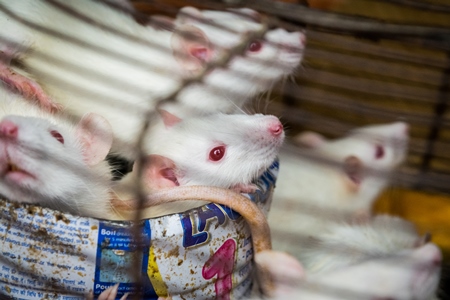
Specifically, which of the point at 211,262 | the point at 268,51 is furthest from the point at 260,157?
the point at 268,51

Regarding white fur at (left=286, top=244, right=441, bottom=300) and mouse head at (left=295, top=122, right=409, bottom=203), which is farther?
mouse head at (left=295, top=122, right=409, bottom=203)

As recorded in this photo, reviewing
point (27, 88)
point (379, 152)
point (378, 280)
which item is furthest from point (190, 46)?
point (378, 280)

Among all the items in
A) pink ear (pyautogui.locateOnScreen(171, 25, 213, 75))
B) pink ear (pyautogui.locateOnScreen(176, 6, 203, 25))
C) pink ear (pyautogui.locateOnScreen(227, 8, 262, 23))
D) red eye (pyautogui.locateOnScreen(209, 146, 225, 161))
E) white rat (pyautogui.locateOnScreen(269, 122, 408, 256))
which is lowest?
white rat (pyautogui.locateOnScreen(269, 122, 408, 256))

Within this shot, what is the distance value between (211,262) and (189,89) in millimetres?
368

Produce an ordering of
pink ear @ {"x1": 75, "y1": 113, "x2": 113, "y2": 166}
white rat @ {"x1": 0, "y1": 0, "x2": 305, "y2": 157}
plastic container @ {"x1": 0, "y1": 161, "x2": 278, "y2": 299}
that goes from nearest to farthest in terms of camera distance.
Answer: plastic container @ {"x1": 0, "y1": 161, "x2": 278, "y2": 299}
pink ear @ {"x1": 75, "y1": 113, "x2": 113, "y2": 166}
white rat @ {"x1": 0, "y1": 0, "x2": 305, "y2": 157}

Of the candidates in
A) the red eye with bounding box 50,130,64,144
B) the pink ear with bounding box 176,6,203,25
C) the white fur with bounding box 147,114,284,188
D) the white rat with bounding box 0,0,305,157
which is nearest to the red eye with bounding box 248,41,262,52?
the white rat with bounding box 0,0,305,157

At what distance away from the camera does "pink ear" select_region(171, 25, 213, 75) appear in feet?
3.46

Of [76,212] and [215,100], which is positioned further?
[215,100]

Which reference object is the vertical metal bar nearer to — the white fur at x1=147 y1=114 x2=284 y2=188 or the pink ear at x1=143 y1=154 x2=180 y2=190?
the white fur at x1=147 y1=114 x2=284 y2=188

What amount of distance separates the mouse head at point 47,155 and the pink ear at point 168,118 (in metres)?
0.11

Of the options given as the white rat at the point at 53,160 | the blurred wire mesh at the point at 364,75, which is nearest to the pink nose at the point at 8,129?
the white rat at the point at 53,160

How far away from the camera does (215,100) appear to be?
106 cm

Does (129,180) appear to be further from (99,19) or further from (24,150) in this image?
(99,19)

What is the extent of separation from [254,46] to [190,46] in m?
0.12
